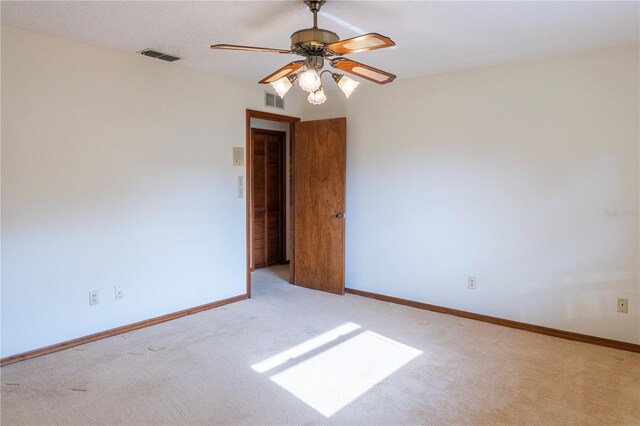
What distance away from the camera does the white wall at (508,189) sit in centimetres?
334

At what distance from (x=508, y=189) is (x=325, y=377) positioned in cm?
225

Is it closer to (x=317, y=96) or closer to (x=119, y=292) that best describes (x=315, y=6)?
(x=317, y=96)

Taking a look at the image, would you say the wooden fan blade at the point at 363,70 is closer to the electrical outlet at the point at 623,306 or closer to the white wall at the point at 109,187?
the white wall at the point at 109,187

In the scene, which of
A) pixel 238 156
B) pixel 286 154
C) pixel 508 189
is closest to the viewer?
pixel 508 189

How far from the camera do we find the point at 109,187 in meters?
3.53

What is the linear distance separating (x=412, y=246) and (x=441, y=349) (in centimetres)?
131

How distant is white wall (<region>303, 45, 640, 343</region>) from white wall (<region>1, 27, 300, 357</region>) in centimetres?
151

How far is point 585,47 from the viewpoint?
3.31 meters

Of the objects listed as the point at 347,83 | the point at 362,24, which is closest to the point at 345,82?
the point at 347,83

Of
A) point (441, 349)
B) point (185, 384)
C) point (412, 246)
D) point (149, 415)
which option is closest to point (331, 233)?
point (412, 246)

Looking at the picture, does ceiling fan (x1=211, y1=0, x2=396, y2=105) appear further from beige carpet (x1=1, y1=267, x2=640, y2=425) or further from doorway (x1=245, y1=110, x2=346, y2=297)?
doorway (x1=245, y1=110, x2=346, y2=297)

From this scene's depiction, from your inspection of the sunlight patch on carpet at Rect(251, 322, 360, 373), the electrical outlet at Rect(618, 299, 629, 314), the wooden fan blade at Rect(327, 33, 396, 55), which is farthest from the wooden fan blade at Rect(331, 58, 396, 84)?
the electrical outlet at Rect(618, 299, 629, 314)

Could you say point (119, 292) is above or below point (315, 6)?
below

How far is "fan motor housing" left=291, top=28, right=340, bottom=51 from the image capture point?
90.4 inches
